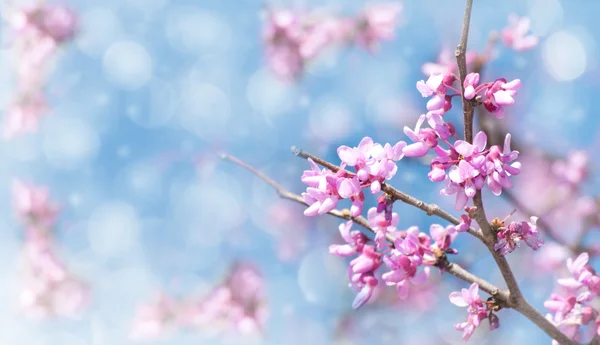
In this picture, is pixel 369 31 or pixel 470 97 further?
pixel 369 31

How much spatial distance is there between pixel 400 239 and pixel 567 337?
374 mm

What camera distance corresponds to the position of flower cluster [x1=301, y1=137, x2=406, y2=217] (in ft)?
2.93

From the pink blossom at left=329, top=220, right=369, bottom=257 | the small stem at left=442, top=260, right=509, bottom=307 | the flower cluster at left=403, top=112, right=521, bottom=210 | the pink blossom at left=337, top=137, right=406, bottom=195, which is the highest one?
the flower cluster at left=403, top=112, right=521, bottom=210

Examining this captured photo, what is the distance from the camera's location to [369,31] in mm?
2645

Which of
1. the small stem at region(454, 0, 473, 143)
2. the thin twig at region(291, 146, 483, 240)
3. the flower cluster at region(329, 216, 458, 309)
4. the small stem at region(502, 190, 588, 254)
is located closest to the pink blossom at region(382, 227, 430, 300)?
A: the flower cluster at region(329, 216, 458, 309)

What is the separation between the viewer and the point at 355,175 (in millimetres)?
910

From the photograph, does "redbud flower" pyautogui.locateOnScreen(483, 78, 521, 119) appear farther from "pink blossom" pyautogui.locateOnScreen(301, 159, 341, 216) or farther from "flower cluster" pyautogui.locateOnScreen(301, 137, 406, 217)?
"pink blossom" pyautogui.locateOnScreen(301, 159, 341, 216)

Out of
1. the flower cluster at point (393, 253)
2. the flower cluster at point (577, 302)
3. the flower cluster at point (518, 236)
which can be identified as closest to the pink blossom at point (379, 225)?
the flower cluster at point (393, 253)

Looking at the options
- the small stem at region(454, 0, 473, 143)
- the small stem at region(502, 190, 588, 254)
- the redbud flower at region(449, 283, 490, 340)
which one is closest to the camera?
the small stem at region(454, 0, 473, 143)

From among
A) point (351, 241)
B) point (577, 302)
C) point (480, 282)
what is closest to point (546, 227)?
point (577, 302)

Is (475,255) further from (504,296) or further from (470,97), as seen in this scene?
(470,97)

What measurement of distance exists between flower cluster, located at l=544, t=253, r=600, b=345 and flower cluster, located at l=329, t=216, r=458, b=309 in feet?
0.89

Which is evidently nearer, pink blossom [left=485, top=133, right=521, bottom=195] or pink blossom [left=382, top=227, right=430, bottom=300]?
pink blossom [left=485, top=133, right=521, bottom=195]

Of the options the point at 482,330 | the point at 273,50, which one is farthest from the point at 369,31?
the point at 482,330
